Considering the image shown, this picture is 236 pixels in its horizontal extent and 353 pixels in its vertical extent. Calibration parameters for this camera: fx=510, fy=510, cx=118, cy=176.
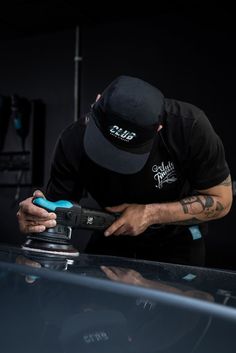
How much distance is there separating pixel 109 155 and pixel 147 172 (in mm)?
286

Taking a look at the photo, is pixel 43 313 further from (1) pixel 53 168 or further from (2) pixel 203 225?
(2) pixel 203 225

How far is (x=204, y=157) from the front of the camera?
5.92 ft

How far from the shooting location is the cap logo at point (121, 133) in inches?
59.6

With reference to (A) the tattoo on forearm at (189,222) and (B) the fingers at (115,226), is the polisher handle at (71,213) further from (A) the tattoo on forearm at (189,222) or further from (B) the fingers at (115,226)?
(A) the tattoo on forearm at (189,222)

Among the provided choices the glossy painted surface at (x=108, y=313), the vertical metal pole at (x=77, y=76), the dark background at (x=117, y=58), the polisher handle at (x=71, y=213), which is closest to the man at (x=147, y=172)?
the polisher handle at (x=71, y=213)

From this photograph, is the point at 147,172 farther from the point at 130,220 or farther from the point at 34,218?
the point at 34,218

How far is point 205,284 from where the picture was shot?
2.73 feet

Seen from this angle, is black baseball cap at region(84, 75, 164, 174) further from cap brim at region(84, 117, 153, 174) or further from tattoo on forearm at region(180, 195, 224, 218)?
tattoo on forearm at region(180, 195, 224, 218)

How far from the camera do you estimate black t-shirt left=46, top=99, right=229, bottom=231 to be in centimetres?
179

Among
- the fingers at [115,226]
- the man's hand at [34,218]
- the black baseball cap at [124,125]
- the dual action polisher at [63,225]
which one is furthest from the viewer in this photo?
the fingers at [115,226]

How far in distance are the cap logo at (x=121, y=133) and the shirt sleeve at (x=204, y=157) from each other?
33 cm

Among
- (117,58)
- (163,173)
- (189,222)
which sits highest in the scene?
(117,58)

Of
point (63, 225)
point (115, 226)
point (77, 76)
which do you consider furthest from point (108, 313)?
point (77, 76)

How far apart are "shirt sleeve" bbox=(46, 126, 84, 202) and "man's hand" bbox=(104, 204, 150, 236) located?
0.22 m
